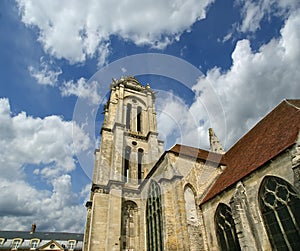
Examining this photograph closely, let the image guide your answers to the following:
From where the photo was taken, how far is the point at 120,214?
14.8 metres

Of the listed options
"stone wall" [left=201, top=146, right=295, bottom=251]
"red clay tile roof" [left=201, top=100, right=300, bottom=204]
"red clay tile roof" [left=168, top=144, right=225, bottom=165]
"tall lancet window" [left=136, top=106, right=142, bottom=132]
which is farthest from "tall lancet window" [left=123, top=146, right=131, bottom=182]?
"stone wall" [left=201, top=146, right=295, bottom=251]

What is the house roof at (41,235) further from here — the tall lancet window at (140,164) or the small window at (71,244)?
the tall lancet window at (140,164)

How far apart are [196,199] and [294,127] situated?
6.70m

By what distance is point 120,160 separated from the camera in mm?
18469

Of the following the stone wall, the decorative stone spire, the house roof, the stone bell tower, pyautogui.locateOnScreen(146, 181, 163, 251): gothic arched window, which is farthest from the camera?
the house roof

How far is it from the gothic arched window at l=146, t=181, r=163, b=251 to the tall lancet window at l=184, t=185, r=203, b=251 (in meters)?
2.01

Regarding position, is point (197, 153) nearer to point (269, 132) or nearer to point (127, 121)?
point (269, 132)

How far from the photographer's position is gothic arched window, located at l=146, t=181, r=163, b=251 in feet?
43.2

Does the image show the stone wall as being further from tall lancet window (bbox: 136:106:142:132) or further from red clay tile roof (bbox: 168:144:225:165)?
tall lancet window (bbox: 136:106:142:132)

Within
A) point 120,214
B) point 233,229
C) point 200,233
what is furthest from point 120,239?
point 233,229

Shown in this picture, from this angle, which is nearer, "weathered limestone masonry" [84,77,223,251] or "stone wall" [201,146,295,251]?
"stone wall" [201,146,295,251]

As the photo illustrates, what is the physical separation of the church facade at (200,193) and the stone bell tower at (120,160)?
7cm

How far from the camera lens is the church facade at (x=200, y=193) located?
28.0 ft

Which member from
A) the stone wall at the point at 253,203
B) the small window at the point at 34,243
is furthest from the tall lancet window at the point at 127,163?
the small window at the point at 34,243
